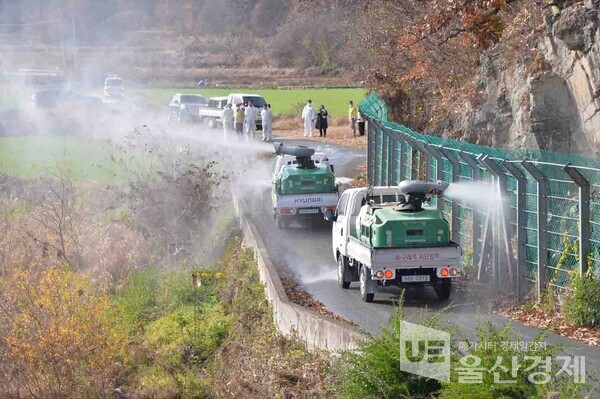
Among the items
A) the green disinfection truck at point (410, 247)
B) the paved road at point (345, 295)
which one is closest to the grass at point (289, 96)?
the paved road at point (345, 295)

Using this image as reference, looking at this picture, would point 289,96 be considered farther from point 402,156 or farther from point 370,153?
point 402,156

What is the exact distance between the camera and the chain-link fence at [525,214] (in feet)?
52.4

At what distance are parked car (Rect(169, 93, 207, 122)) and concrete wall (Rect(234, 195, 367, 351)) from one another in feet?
114

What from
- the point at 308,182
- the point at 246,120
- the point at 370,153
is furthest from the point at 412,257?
the point at 246,120

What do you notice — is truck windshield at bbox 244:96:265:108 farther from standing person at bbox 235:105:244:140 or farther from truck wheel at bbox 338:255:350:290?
truck wheel at bbox 338:255:350:290

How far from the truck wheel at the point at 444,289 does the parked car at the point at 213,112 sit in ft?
117

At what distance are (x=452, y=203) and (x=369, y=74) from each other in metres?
16.6

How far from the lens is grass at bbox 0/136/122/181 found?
145ft

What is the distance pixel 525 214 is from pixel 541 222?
0.68 metres

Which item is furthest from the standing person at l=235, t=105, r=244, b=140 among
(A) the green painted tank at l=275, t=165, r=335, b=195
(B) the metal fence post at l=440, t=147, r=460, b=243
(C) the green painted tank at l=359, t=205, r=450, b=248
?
(C) the green painted tank at l=359, t=205, r=450, b=248

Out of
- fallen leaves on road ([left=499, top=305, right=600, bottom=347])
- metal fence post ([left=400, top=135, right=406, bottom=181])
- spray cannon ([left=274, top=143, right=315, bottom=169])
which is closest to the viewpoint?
fallen leaves on road ([left=499, top=305, right=600, bottom=347])

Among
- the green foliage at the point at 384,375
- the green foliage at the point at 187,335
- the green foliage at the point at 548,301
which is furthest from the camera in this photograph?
the green foliage at the point at 187,335

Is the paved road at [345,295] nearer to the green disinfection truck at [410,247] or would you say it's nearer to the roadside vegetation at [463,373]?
the green disinfection truck at [410,247]

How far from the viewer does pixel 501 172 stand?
1838 centimetres
